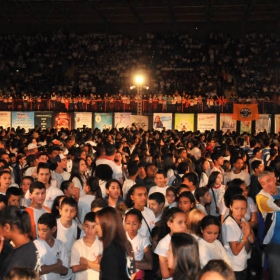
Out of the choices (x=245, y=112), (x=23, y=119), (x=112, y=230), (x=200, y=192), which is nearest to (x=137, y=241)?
(x=112, y=230)

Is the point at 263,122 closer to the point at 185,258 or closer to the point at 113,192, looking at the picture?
the point at 113,192

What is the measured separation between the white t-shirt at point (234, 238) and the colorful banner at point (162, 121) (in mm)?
22862

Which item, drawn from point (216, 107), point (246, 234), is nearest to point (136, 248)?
point (246, 234)

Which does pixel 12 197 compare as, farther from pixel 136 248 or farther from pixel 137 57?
pixel 137 57

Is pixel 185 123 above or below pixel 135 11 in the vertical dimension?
below

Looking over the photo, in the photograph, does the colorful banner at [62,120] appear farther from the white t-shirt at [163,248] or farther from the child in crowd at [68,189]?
the white t-shirt at [163,248]

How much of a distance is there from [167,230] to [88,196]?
215 cm

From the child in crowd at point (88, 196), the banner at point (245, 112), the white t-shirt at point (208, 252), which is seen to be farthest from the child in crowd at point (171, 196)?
the banner at point (245, 112)

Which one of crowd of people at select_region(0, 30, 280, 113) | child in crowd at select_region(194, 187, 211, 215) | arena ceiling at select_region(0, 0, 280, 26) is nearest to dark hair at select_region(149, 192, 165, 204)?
child in crowd at select_region(194, 187, 211, 215)

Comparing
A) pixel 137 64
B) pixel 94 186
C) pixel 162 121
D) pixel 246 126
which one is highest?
pixel 137 64

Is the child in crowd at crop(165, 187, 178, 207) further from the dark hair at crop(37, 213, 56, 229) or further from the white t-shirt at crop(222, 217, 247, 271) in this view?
the dark hair at crop(37, 213, 56, 229)

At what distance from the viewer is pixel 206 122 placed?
102 ft

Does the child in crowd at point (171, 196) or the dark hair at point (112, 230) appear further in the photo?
the child in crowd at point (171, 196)

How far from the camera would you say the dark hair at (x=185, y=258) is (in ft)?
18.2
